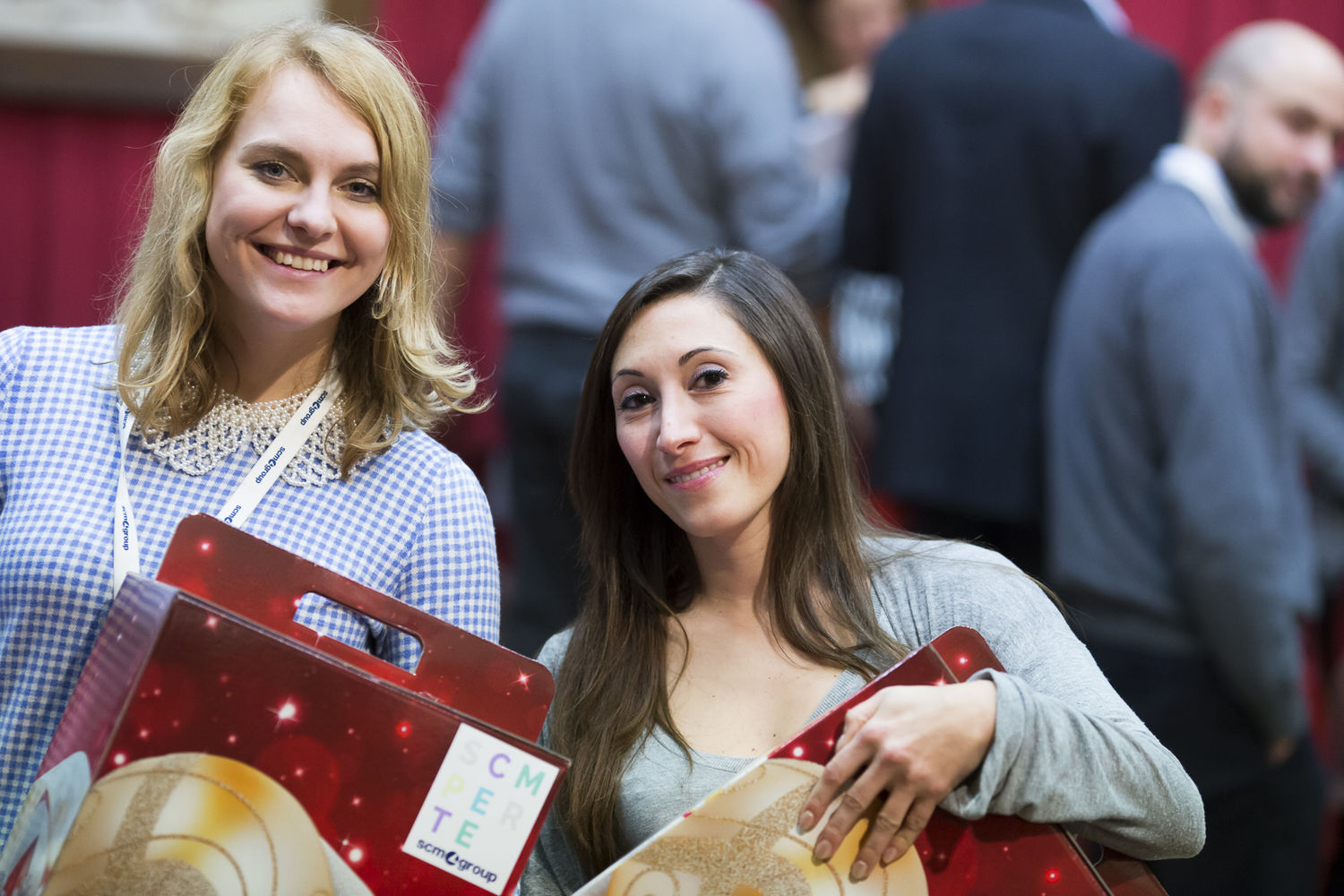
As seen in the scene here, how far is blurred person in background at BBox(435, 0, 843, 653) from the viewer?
2.90m

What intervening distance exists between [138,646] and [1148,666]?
2.01m

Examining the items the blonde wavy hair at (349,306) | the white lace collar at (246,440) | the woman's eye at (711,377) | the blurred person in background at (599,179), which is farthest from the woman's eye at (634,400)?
the blurred person in background at (599,179)

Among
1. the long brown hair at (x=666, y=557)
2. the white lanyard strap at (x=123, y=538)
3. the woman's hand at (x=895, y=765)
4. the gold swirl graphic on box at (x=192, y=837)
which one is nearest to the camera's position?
the gold swirl graphic on box at (x=192, y=837)

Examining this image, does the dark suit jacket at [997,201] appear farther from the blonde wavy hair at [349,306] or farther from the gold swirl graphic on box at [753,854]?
the gold swirl graphic on box at [753,854]

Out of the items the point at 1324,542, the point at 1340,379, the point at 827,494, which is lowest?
the point at 1324,542

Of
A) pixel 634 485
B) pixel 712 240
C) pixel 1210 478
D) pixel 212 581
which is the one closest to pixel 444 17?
pixel 712 240

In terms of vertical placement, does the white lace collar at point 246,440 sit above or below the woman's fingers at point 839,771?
above

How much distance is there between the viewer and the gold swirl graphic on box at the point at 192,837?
3.55ft

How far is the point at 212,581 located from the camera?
4.09ft

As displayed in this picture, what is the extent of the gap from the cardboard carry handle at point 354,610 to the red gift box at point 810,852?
0.61ft

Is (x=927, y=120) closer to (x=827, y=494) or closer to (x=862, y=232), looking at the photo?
(x=862, y=232)

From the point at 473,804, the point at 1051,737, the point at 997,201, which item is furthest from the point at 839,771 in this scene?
the point at 997,201

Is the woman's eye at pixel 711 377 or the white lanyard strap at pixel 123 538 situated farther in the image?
the woman's eye at pixel 711 377

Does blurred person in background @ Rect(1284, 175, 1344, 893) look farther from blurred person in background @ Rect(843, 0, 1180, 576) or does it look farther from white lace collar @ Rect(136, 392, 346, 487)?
white lace collar @ Rect(136, 392, 346, 487)
